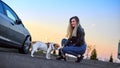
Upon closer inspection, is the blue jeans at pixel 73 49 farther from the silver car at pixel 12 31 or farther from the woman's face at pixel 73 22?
the silver car at pixel 12 31

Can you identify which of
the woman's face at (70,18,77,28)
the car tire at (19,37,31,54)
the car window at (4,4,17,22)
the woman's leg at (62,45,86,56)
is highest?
the car window at (4,4,17,22)

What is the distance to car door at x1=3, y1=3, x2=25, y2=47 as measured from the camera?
1140 centimetres

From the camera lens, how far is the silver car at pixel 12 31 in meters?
11.0

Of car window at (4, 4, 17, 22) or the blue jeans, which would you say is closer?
the blue jeans

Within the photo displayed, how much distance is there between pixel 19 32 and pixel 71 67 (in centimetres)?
513

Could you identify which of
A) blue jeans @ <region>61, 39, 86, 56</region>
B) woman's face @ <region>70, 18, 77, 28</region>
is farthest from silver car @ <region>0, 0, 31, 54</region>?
woman's face @ <region>70, 18, 77, 28</region>

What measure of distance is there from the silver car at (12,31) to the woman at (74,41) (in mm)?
1931

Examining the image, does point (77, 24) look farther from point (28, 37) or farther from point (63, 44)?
point (28, 37)

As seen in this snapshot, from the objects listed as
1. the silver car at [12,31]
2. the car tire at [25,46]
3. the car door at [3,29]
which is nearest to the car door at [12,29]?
the silver car at [12,31]

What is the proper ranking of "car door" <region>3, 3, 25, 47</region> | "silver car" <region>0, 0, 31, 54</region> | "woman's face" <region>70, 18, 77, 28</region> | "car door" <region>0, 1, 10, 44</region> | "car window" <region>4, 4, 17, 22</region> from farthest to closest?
1. "car window" <region>4, 4, 17, 22</region>
2. "car door" <region>3, 3, 25, 47</region>
3. "silver car" <region>0, 0, 31, 54</region>
4. "car door" <region>0, 1, 10, 44</region>
5. "woman's face" <region>70, 18, 77, 28</region>

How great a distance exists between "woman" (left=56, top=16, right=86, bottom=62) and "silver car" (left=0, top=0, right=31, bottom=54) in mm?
1931

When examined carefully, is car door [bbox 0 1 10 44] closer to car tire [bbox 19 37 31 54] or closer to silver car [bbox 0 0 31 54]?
silver car [bbox 0 0 31 54]

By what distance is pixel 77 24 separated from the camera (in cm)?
936

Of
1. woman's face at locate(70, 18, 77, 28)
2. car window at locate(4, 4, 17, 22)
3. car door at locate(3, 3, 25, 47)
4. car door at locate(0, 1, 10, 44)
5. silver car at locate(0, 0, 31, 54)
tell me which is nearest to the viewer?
woman's face at locate(70, 18, 77, 28)
